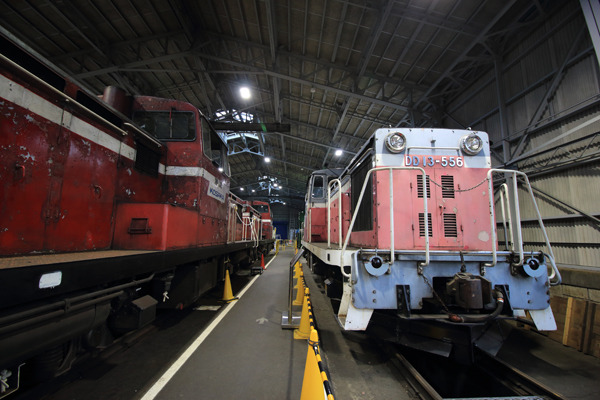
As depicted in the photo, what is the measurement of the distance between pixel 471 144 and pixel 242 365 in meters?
3.96

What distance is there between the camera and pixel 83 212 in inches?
98.6

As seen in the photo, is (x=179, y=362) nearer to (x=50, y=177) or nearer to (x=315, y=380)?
(x=315, y=380)

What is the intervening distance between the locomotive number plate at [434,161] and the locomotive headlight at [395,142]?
0.16m

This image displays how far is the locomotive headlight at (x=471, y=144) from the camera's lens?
10.4ft

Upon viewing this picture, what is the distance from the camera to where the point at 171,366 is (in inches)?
115

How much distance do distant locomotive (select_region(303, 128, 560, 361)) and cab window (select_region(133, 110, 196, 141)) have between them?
2909 mm

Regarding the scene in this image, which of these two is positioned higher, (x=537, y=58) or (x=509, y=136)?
(x=537, y=58)

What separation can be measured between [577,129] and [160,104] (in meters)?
8.71

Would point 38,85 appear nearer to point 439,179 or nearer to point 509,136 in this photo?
point 439,179

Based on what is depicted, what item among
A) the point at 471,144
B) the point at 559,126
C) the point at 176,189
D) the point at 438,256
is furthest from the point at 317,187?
the point at 559,126

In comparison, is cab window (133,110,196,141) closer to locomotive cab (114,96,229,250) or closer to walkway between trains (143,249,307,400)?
locomotive cab (114,96,229,250)

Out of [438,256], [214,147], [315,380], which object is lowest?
[315,380]

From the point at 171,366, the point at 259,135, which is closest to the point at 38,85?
the point at 171,366

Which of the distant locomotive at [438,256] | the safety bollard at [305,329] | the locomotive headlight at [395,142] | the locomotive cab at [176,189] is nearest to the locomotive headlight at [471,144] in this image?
the distant locomotive at [438,256]
